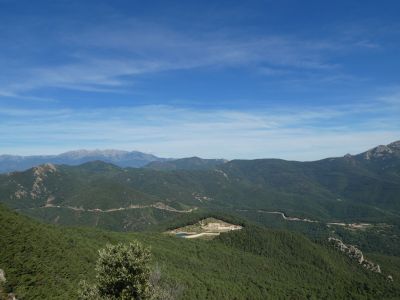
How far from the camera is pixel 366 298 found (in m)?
190

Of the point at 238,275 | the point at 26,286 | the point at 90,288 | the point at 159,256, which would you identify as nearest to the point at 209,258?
the point at 238,275

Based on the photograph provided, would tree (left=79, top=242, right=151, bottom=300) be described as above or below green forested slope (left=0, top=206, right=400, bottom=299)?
above

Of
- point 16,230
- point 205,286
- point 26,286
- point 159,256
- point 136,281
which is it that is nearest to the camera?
point 136,281

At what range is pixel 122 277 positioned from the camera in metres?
57.5

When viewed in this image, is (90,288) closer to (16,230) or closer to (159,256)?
(16,230)

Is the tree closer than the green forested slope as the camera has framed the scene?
Yes

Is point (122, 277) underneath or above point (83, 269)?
above

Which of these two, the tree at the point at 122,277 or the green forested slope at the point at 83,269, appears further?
the green forested slope at the point at 83,269

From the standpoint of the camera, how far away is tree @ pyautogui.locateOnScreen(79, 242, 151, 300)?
57219 millimetres

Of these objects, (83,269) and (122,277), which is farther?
(83,269)

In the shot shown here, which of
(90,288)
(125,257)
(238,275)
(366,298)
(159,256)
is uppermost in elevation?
(125,257)

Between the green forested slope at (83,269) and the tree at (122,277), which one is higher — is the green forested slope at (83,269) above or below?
below

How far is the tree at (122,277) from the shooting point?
188 ft

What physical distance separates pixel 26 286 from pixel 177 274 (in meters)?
79.6
